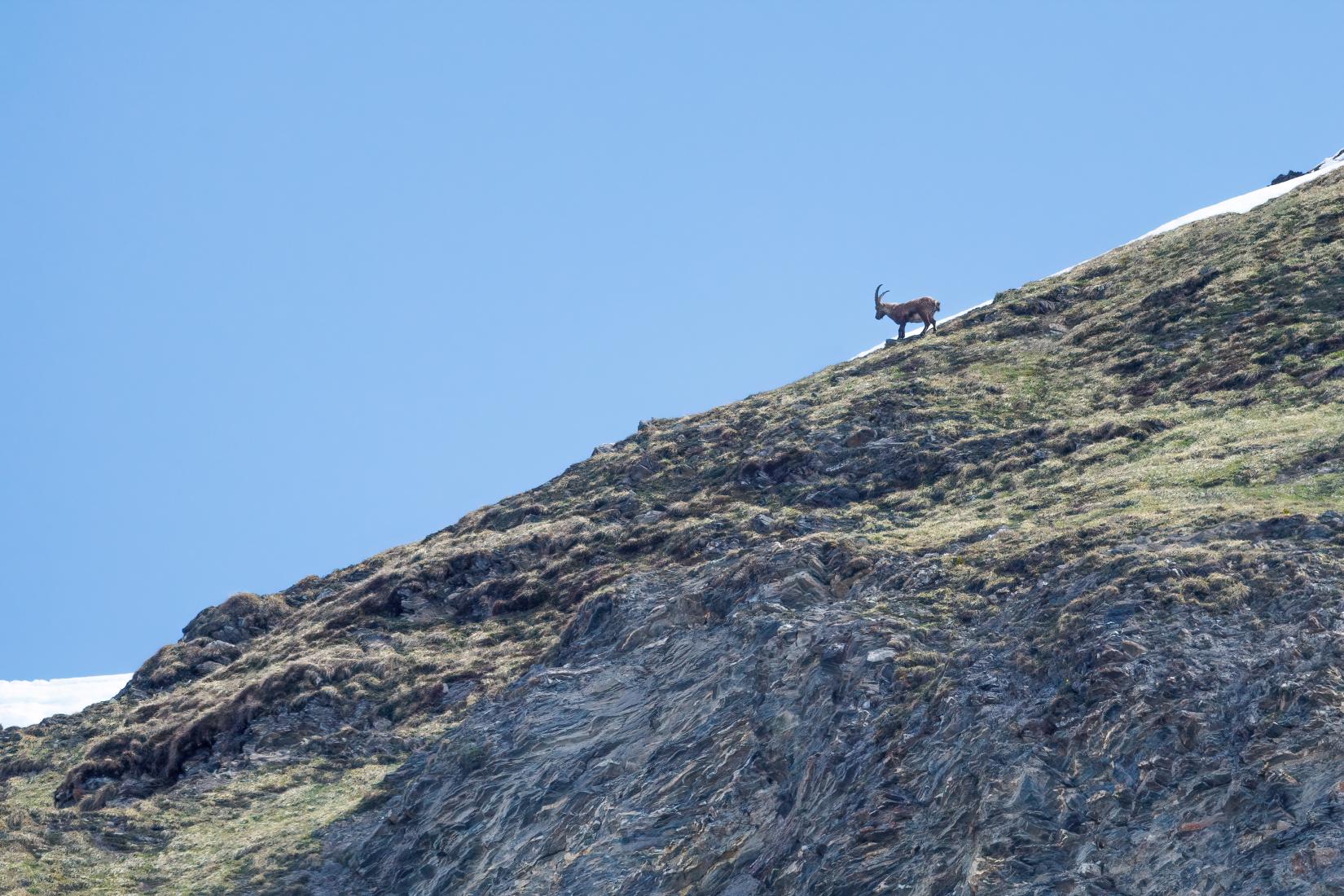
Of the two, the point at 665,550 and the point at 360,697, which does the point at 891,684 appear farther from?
the point at 360,697

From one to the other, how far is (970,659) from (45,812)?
77.6ft

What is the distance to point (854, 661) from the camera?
2405 centimetres

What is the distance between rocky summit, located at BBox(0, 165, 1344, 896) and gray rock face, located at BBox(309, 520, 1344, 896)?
0.23ft

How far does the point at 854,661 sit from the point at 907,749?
2929 millimetres

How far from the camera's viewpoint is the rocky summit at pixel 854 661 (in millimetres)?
18766

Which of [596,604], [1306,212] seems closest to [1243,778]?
[596,604]

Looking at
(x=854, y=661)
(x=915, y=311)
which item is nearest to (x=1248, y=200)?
(x=915, y=311)

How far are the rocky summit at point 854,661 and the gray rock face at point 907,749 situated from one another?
7 centimetres

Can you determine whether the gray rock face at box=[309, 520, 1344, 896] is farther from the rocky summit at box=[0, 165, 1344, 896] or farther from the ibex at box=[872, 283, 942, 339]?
the ibex at box=[872, 283, 942, 339]

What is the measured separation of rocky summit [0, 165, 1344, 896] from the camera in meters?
18.8

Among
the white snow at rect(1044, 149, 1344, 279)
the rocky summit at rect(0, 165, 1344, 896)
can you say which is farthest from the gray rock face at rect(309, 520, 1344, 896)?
the white snow at rect(1044, 149, 1344, 279)

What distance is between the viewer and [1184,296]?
140ft

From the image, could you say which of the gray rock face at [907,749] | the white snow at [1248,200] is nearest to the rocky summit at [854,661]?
the gray rock face at [907,749]

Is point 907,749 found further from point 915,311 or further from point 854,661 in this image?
point 915,311
